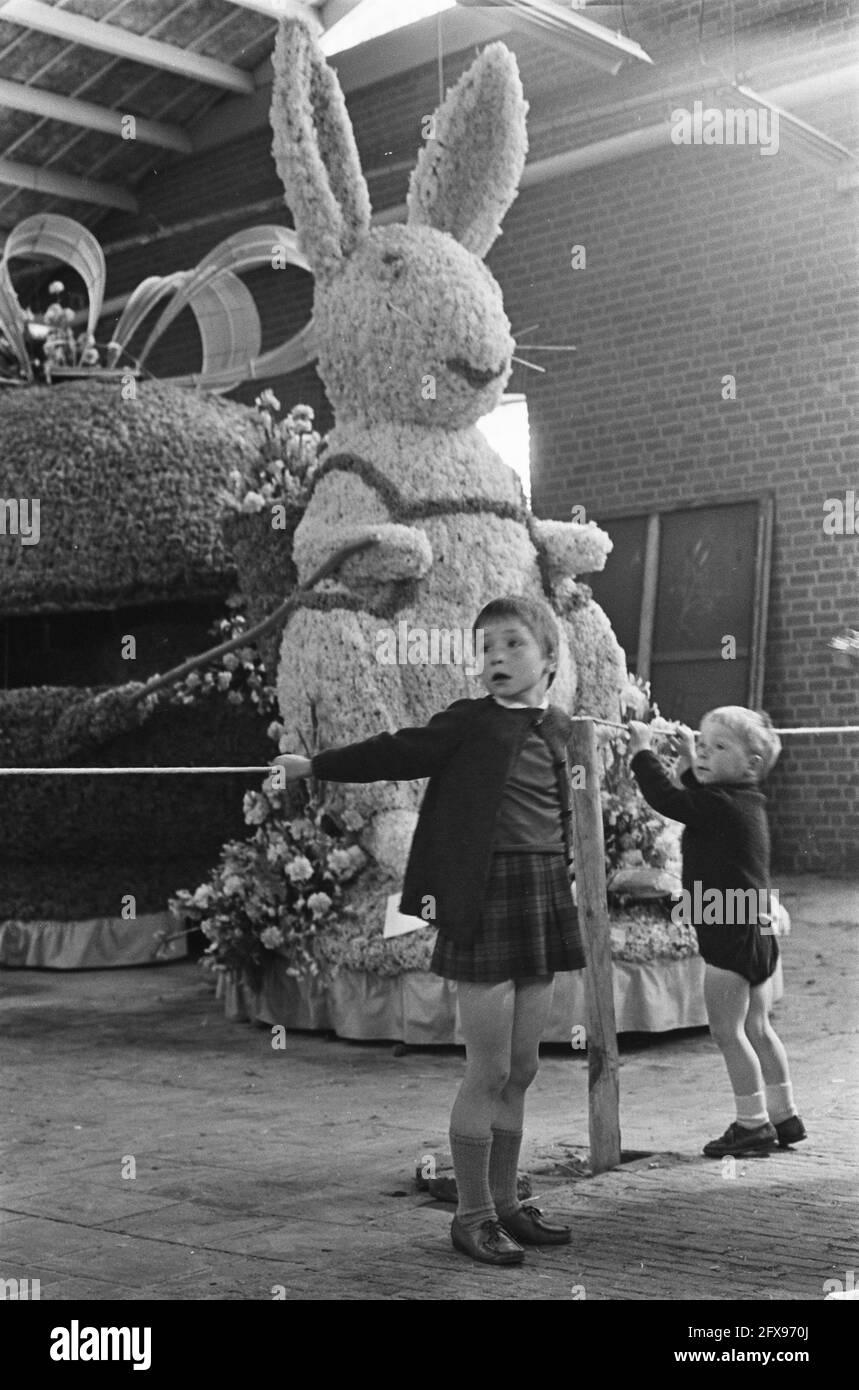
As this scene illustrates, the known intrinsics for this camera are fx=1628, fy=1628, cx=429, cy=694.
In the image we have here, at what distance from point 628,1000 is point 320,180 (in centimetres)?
300

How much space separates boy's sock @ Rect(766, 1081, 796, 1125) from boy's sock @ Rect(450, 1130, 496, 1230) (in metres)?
1.11

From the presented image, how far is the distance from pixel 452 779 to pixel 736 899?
1.00 meters

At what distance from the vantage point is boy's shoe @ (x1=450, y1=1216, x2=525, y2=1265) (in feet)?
9.71

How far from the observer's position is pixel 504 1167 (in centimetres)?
318

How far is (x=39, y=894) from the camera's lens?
7426 mm

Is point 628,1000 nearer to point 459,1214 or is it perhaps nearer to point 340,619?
point 340,619

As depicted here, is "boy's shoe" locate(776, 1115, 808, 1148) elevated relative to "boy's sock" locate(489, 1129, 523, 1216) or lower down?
lower down

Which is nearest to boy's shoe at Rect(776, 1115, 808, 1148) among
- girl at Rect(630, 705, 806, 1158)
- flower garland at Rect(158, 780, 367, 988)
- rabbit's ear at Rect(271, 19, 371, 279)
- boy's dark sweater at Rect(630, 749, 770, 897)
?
girl at Rect(630, 705, 806, 1158)

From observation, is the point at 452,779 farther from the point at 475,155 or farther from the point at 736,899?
the point at 475,155

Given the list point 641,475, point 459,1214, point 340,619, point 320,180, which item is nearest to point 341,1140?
point 459,1214

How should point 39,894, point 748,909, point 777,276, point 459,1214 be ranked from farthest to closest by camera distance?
1. point 777,276
2. point 39,894
3. point 748,909
4. point 459,1214

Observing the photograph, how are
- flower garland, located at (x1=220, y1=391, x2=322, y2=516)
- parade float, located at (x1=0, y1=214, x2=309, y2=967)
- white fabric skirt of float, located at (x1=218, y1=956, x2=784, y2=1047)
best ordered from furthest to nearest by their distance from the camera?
parade float, located at (x1=0, y1=214, x2=309, y2=967) → flower garland, located at (x1=220, y1=391, x2=322, y2=516) → white fabric skirt of float, located at (x1=218, y1=956, x2=784, y2=1047)

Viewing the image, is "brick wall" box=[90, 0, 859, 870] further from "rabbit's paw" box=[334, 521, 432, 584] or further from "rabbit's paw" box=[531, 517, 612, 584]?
"rabbit's paw" box=[334, 521, 432, 584]

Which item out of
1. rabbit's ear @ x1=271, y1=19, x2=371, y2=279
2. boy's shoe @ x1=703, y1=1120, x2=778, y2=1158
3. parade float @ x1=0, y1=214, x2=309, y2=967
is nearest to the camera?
boy's shoe @ x1=703, y1=1120, x2=778, y2=1158
